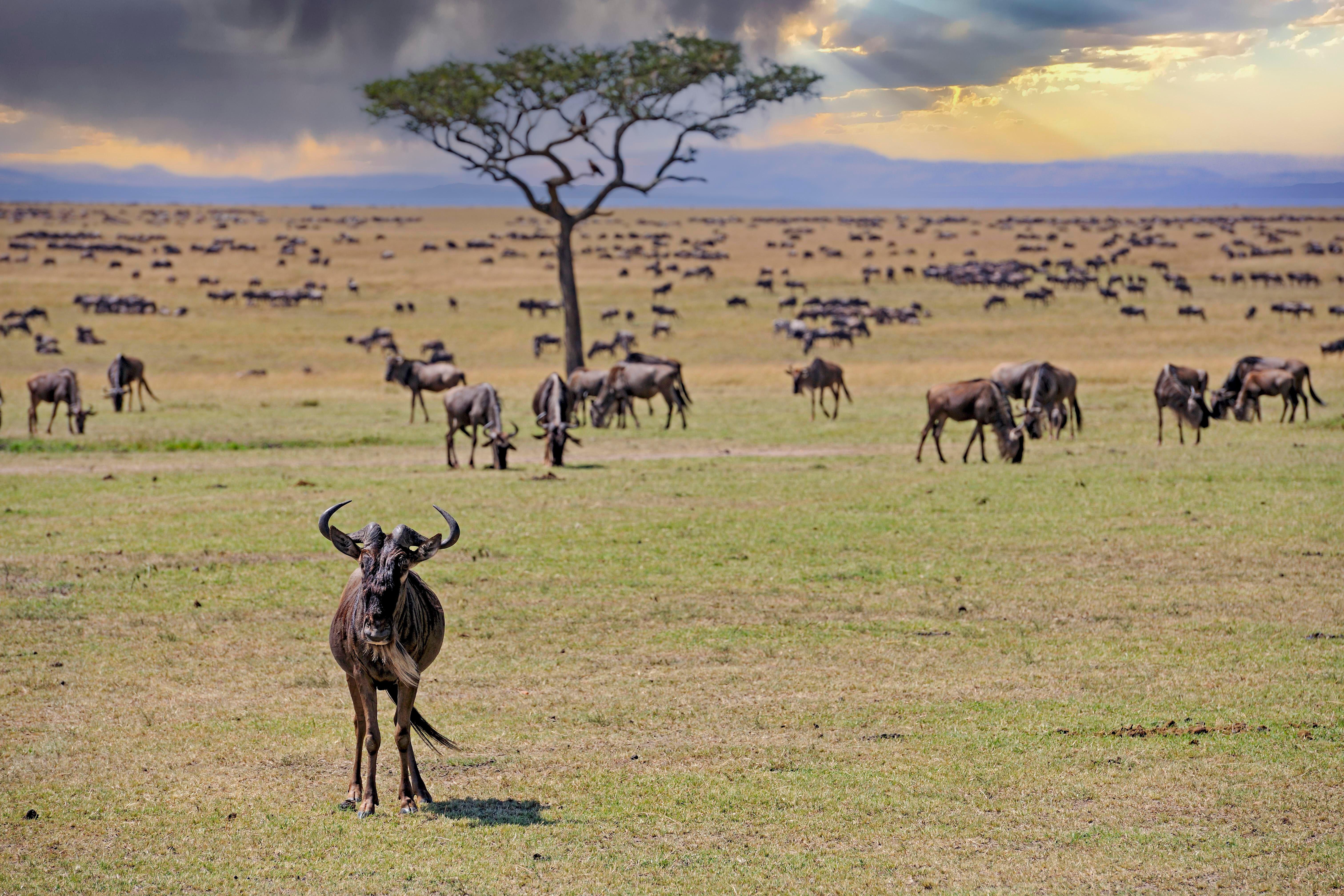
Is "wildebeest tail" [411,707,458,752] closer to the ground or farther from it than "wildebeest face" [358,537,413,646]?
closer to the ground

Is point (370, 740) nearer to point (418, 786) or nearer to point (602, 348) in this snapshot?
point (418, 786)

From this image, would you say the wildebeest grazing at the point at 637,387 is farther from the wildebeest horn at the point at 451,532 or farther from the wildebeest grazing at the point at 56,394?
the wildebeest horn at the point at 451,532

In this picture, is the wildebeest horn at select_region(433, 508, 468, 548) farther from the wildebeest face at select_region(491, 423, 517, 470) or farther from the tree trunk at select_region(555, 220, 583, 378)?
the tree trunk at select_region(555, 220, 583, 378)

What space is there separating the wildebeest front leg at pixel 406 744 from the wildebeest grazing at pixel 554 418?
14641 millimetres

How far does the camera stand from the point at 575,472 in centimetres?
2245

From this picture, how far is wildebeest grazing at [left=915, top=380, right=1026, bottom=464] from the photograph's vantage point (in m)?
22.8

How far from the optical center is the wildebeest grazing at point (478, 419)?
902 inches

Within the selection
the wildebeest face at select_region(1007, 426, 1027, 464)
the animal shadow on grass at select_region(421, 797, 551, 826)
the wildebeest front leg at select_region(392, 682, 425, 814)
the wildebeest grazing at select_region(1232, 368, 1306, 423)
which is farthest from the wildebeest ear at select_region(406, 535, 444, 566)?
the wildebeest grazing at select_region(1232, 368, 1306, 423)

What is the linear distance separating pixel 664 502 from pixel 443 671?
27.6ft

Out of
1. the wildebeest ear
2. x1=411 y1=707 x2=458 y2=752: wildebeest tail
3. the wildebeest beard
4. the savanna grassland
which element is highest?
the wildebeest ear

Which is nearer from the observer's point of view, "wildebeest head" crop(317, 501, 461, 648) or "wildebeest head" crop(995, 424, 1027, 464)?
"wildebeest head" crop(317, 501, 461, 648)

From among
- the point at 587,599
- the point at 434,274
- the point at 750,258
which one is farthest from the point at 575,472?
the point at 750,258

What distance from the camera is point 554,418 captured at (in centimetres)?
2341

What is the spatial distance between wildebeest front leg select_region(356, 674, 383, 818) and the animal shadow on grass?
314 millimetres
